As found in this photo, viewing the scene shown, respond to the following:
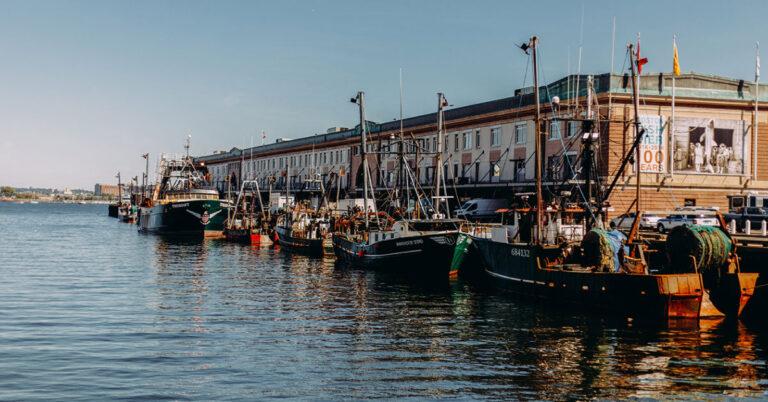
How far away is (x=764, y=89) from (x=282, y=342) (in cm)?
6056

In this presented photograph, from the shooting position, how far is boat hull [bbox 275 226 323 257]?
6028 cm

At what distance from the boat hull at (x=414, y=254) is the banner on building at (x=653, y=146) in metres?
27.5

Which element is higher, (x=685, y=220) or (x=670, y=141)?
(x=670, y=141)

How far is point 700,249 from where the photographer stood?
2720 centimetres

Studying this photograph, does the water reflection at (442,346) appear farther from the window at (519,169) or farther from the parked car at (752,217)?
the window at (519,169)

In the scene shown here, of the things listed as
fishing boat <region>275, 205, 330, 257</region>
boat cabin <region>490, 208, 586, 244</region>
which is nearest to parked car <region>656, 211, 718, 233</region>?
boat cabin <region>490, 208, 586, 244</region>

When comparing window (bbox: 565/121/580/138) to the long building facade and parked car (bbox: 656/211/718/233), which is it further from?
parked car (bbox: 656/211/718/233)

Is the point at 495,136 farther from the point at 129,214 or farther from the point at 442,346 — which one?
the point at 129,214

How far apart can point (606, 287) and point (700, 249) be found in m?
3.91

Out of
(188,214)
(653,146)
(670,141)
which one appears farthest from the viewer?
(188,214)

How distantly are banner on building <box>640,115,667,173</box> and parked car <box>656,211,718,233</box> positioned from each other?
16.4 meters

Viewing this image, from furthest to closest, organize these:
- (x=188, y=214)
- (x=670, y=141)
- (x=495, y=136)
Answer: (x=188, y=214) → (x=495, y=136) → (x=670, y=141)

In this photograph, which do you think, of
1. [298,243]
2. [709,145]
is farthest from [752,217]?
[298,243]

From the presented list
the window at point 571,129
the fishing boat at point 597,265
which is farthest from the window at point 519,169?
the fishing boat at point 597,265
